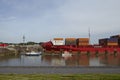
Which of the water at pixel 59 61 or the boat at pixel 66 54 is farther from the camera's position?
the boat at pixel 66 54

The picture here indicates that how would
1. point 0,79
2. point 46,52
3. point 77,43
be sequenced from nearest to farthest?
point 0,79
point 46,52
point 77,43

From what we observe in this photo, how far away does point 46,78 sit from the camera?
13.7 meters

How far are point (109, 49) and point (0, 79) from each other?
224 feet

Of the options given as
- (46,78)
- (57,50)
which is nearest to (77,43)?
(57,50)

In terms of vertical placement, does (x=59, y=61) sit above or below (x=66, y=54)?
below

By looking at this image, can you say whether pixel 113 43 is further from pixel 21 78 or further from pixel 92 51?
pixel 21 78

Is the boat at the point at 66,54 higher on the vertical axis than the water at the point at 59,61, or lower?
higher

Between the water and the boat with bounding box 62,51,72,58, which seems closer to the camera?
the water

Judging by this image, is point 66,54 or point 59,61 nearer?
point 59,61

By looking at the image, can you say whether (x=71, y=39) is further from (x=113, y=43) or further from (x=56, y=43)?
(x=113, y=43)

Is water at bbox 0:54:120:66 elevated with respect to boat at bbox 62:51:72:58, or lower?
lower

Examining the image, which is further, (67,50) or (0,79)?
(67,50)

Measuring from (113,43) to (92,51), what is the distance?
451 inches

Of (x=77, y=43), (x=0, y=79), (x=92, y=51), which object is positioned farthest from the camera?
(x=77, y=43)
